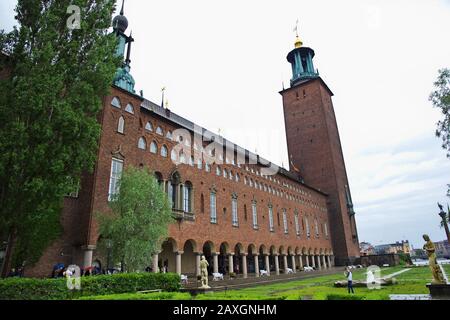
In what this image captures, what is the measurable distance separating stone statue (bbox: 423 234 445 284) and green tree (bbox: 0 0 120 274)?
14.7 metres

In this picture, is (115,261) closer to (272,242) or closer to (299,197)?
(272,242)

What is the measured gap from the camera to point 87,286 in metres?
12.6

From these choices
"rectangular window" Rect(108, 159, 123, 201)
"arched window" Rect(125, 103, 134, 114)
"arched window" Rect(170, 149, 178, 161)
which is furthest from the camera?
"arched window" Rect(170, 149, 178, 161)

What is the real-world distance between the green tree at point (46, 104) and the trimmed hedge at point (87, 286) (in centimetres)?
184

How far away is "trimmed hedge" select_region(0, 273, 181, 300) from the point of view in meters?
10.6

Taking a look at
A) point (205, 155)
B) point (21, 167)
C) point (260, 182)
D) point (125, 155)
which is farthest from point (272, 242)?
point (21, 167)

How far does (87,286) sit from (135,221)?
4.06 m

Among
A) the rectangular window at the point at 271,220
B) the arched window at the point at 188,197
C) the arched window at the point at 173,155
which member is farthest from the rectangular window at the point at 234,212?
the arched window at the point at 173,155

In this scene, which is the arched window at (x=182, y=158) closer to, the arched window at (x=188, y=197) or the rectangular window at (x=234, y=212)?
the arched window at (x=188, y=197)

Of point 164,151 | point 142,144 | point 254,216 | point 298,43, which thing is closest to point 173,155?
point 164,151

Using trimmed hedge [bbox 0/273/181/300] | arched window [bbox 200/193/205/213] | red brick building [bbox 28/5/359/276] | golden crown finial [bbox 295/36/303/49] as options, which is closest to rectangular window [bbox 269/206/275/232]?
red brick building [bbox 28/5/359/276]

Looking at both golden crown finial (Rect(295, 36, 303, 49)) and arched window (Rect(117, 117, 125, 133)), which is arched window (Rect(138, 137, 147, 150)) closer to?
arched window (Rect(117, 117, 125, 133))
